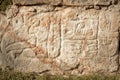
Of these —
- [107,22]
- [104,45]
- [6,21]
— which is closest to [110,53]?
[104,45]

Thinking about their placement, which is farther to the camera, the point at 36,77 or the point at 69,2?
the point at 36,77

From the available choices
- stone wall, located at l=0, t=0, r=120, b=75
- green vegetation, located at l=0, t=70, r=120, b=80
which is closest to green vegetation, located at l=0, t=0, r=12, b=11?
stone wall, located at l=0, t=0, r=120, b=75

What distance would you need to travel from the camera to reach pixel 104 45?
13.9 ft

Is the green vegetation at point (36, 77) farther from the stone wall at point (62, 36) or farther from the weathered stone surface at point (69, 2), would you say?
the weathered stone surface at point (69, 2)

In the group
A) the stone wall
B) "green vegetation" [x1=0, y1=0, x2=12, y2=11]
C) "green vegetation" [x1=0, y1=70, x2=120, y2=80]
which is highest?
"green vegetation" [x1=0, y1=0, x2=12, y2=11]

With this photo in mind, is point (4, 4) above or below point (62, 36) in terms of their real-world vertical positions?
above

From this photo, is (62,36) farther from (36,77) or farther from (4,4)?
(4,4)

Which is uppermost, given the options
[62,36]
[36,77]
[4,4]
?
[4,4]

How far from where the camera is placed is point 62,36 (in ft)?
14.0

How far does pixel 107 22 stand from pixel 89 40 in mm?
365

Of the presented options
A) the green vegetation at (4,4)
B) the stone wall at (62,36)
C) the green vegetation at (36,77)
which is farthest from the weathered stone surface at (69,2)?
the green vegetation at (36,77)

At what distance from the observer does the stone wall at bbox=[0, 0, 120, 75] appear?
419 centimetres

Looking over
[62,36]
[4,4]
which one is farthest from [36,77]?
[4,4]

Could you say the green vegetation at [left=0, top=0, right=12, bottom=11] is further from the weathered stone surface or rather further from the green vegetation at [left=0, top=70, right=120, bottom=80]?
the green vegetation at [left=0, top=70, right=120, bottom=80]
